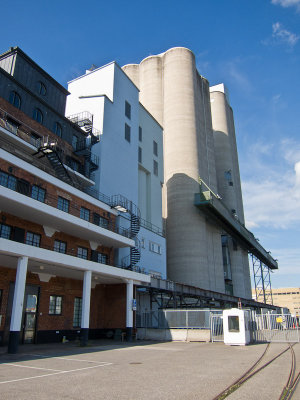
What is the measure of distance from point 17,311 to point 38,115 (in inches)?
681

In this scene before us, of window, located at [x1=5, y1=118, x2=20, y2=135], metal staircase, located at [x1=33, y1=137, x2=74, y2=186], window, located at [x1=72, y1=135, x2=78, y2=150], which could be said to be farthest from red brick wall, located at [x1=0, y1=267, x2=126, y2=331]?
window, located at [x1=72, y1=135, x2=78, y2=150]

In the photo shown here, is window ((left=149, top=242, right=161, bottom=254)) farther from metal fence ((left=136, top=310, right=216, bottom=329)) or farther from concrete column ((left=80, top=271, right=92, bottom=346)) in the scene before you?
concrete column ((left=80, top=271, right=92, bottom=346))

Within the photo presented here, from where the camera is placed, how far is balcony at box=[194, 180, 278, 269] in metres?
50.8

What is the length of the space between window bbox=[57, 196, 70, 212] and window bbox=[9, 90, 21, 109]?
27.2 ft

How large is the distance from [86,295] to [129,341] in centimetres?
632

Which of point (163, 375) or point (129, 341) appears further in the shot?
point (129, 341)

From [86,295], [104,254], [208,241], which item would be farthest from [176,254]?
[86,295]

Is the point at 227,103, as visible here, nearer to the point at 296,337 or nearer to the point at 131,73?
the point at 131,73

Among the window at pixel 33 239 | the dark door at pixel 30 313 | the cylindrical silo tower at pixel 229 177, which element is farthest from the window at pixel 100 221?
the cylindrical silo tower at pixel 229 177

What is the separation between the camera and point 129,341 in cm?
2567

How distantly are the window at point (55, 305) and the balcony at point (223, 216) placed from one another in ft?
98.9

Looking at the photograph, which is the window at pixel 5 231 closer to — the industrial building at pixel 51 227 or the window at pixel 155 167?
the industrial building at pixel 51 227

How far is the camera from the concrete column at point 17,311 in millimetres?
16578

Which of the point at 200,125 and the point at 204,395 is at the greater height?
the point at 200,125
